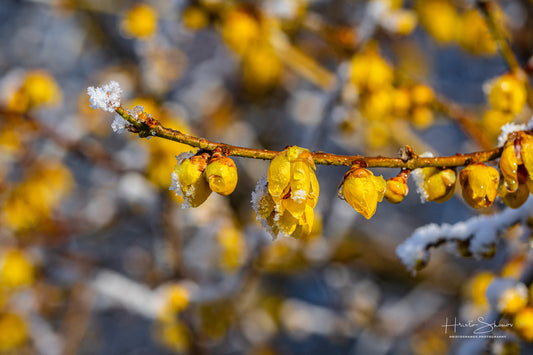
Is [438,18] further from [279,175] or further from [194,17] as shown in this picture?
[279,175]

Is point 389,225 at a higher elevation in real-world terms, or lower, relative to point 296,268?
higher

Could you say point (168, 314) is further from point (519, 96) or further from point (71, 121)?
point (519, 96)

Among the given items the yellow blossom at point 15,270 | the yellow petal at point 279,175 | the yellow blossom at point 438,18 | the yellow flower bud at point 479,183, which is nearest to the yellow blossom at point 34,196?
the yellow blossom at point 15,270

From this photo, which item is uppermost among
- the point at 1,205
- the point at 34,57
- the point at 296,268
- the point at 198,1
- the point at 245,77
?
the point at 34,57

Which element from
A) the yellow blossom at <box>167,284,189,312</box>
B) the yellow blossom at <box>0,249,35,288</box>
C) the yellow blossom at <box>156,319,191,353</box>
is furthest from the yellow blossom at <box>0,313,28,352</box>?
the yellow blossom at <box>167,284,189,312</box>

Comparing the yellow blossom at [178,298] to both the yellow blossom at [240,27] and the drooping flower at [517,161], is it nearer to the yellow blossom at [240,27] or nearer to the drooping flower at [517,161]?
the yellow blossom at [240,27]

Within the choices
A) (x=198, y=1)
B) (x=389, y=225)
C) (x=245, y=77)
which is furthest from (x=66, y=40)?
(x=389, y=225)
